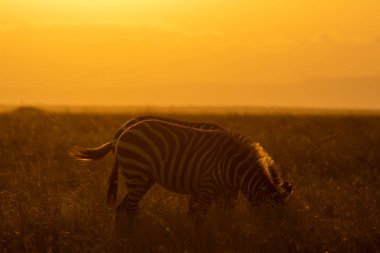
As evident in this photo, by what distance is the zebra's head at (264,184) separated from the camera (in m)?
7.61

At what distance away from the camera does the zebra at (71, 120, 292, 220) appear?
25.8 ft

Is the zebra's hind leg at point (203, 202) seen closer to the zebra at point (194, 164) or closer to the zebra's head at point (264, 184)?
the zebra at point (194, 164)

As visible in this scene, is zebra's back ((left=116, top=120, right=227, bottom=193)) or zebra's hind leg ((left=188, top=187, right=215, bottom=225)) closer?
zebra's hind leg ((left=188, top=187, right=215, bottom=225))

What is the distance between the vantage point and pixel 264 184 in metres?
7.74

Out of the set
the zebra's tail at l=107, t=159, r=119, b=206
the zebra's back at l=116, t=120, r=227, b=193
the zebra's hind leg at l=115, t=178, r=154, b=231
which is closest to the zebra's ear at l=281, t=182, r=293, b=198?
the zebra's back at l=116, t=120, r=227, b=193

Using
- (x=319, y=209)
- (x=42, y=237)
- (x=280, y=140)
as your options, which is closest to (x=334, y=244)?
(x=319, y=209)

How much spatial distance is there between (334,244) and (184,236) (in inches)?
78.5

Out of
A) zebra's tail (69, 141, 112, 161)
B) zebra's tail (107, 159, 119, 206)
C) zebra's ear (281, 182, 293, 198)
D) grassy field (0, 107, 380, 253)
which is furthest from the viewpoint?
zebra's tail (69, 141, 112, 161)

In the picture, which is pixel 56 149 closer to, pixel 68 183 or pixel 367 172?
pixel 68 183

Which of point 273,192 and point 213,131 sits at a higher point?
point 213,131

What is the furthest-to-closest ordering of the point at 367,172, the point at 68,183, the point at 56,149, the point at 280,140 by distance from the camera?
the point at 280,140
the point at 56,149
the point at 367,172
the point at 68,183

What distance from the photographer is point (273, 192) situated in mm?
7660

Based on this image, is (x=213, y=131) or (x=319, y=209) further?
(x=319, y=209)

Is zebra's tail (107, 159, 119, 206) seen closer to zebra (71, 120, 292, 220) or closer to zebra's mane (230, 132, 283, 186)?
zebra (71, 120, 292, 220)
